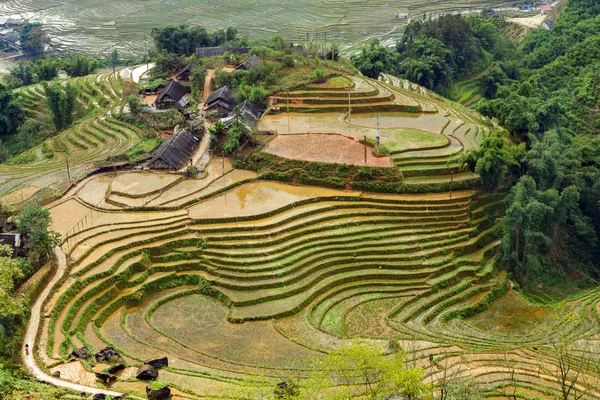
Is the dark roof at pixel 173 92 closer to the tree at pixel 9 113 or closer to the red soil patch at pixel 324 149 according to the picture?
the red soil patch at pixel 324 149

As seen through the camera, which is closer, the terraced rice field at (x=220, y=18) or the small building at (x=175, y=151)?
the small building at (x=175, y=151)

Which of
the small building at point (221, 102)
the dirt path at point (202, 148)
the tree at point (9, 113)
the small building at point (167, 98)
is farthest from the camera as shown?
the tree at point (9, 113)

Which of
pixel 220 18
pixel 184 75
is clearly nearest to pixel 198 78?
pixel 184 75

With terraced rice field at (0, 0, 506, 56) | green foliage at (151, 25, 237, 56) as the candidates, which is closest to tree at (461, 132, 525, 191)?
green foliage at (151, 25, 237, 56)

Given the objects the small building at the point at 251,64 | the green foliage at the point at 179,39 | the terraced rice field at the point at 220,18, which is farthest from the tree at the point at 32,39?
the small building at the point at 251,64

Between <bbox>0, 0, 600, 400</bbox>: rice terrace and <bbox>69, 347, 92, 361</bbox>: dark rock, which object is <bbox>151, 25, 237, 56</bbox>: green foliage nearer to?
<bbox>0, 0, 600, 400</bbox>: rice terrace

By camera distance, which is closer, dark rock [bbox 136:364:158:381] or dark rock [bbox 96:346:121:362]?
dark rock [bbox 136:364:158:381]

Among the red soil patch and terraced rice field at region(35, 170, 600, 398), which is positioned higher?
the red soil patch

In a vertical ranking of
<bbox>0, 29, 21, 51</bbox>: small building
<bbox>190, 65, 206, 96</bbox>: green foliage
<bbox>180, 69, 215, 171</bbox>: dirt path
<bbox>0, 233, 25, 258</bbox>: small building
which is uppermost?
<bbox>0, 29, 21, 51</bbox>: small building
